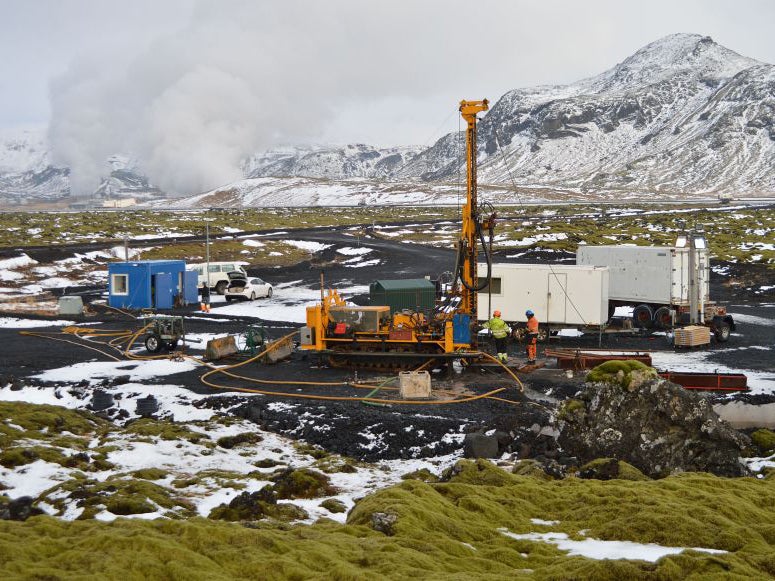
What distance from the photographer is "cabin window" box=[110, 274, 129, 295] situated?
40.8 m

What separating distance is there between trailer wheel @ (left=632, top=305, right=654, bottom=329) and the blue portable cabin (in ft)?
80.1

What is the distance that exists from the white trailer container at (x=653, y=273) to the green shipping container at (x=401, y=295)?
27.6 ft

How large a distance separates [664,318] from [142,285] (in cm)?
2669

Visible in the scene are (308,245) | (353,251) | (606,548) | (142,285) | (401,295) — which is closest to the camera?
(606,548)

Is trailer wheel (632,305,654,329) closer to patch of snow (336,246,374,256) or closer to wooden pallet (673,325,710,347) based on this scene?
wooden pallet (673,325,710,347)

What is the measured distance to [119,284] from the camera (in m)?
41.1

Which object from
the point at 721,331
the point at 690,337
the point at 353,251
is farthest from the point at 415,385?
the point at 353,251

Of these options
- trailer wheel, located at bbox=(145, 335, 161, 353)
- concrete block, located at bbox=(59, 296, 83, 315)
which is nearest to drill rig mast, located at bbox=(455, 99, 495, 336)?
trailer wheel, located at bbox=(145, 335, 161, 353)

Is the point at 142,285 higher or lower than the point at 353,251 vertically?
lower

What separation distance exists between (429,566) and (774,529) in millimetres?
4379

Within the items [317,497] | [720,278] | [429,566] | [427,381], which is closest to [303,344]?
[427,381]

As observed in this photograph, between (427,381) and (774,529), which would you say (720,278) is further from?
(774,529)

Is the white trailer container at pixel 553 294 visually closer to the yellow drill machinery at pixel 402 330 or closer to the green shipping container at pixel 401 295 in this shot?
the green shipping container at pixel 401 295

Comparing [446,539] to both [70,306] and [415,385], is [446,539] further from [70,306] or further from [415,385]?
[70,306]
